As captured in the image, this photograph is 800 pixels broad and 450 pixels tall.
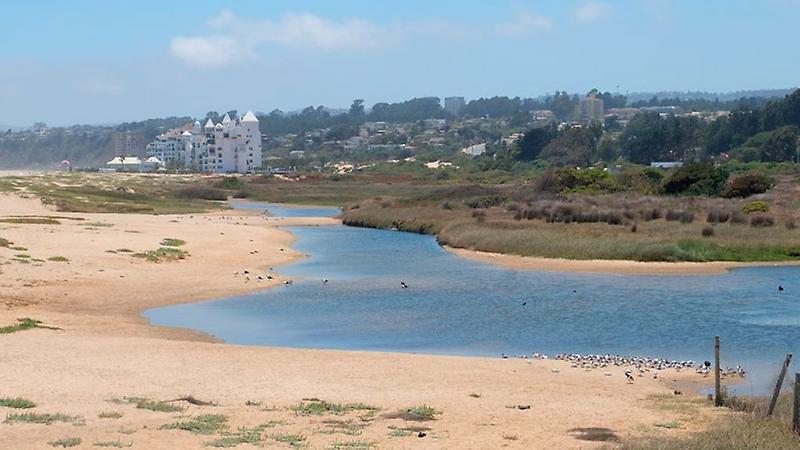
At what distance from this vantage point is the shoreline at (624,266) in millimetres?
44594

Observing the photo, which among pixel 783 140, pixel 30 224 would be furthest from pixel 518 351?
pixel 783 140

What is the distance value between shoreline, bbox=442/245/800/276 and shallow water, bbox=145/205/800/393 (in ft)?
4.06

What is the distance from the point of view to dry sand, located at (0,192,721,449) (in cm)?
1678

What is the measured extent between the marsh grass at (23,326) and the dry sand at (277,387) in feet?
1.01

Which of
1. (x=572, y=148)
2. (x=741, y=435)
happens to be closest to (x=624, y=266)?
(x=741, y=435)

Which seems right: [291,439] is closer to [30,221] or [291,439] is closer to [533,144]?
[30,221]

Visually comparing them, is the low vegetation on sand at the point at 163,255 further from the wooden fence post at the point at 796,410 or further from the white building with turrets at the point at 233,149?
the white building with turrets at the point at 233,149

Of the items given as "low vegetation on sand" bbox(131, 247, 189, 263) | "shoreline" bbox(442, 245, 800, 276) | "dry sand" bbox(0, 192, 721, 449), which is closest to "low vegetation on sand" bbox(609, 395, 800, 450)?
"dry sand" bbox(0, 192, 721, 449)

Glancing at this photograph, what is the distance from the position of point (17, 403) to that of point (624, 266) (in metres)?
31.6

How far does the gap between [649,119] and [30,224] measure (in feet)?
478

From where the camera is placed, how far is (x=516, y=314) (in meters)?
32.8

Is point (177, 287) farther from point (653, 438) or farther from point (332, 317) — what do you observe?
point (653, 438)

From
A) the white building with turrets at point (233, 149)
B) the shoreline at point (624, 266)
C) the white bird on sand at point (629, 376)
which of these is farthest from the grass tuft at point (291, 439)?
the white building with turrets at point (233, 149)

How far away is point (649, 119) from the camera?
188m
